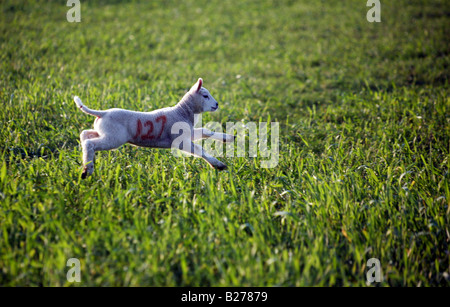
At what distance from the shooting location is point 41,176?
164 inches

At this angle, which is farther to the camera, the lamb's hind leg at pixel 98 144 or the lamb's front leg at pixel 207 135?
the lamb's front leg at pixel 207 135

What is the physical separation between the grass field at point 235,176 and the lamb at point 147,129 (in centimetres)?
38

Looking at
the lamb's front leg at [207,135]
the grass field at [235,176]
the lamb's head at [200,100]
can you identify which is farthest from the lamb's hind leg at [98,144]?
the lamb's head at [200,100]

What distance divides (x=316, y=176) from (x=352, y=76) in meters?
5.39

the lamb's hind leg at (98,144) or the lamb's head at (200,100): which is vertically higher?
the lamb's head at (200,100)

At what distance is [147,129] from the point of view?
380cm

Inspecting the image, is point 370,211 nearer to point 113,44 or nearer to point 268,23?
point 113,44

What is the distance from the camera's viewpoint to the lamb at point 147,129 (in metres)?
3.61

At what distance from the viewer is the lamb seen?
3611 millimetres

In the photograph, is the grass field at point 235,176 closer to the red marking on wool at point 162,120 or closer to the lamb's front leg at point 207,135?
the lamb's front leg at point 207,135

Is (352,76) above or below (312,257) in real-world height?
above

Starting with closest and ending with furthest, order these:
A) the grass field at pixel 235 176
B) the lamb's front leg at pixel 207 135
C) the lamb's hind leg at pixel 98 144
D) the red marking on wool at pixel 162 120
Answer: the grass field at pixel 235 176
the lamb's hind leg at pixel 98 144
the red marking on wool at pixel 162 120
the lamb's front leg at pixel 207 135

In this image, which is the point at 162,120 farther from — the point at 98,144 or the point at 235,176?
the point at 235,176
